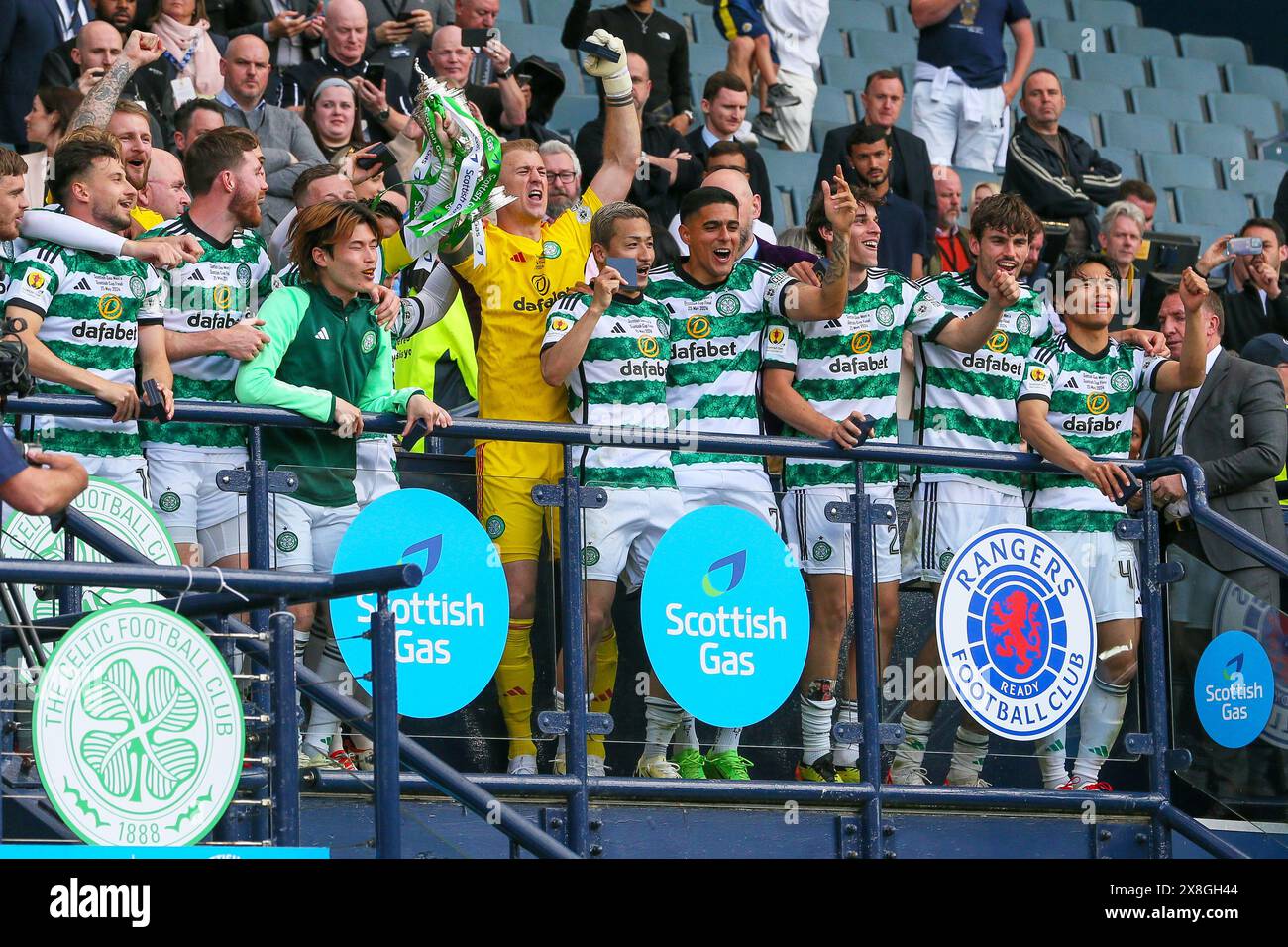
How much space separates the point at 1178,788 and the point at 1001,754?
2.30ft

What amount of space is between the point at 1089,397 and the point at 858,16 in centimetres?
825

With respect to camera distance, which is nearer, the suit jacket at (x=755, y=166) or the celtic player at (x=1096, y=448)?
the celtic player at (x=1096, y=448)

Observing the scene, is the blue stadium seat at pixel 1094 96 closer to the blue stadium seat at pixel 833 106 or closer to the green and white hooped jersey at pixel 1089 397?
the blue stadium seat at pixel 833 106

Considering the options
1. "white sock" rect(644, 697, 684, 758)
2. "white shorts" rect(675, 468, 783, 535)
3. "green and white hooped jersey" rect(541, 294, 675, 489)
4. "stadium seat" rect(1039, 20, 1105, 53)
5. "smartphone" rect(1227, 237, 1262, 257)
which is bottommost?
"white sock" rect(644, 697, 684, 758)

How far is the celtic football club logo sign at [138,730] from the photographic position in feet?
13.8

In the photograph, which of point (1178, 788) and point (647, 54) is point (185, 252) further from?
point (647, 54)

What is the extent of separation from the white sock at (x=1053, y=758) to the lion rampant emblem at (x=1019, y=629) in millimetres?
284

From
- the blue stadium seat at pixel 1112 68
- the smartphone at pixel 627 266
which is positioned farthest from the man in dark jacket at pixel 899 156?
the blue stadium seat at pixel 1112 68

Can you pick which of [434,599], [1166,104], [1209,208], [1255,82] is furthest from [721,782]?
[1255,82]

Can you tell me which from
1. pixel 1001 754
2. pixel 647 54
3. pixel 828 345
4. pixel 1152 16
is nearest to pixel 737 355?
pixel 828 345

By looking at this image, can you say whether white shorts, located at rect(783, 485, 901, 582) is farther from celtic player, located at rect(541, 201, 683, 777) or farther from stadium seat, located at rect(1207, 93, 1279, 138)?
stadium seat, located at rect(1207, 93, 1279, 138)

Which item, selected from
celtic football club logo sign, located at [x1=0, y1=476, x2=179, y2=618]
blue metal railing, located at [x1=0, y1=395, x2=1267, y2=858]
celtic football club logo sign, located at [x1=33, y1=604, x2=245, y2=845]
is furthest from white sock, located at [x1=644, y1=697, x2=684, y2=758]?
celtic football club logo sign, located at [x1=33, y1=604, x2=245, y2=845]

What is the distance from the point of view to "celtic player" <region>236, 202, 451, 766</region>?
20.2 feet

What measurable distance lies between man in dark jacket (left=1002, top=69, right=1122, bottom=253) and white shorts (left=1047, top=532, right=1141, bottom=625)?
4.36 metres
